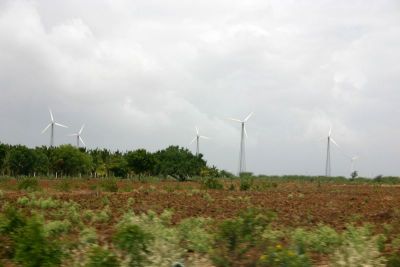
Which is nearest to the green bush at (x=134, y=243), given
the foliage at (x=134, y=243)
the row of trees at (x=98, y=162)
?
the foliage at (x=134, y=243)

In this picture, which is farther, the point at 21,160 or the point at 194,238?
the point at 21,160

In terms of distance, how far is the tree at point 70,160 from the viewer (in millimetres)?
65000

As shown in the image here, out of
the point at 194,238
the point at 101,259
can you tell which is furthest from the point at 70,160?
the point at 101,259

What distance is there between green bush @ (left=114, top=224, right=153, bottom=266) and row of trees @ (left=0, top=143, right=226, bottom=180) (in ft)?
182

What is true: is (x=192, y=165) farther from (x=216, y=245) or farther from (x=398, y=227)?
(x=216, y=245)

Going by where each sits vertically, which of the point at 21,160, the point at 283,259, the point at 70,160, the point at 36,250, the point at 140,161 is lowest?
the point at 36,250

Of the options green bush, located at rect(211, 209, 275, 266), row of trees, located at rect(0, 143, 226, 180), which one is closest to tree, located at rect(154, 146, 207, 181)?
row of trees, located at rect(0, 143, 226, 180)

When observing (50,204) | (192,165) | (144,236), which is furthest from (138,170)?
(144,236)

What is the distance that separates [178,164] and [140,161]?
4.86 meters

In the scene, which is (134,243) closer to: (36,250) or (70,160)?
(36,250)

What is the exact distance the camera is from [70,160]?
6506cm

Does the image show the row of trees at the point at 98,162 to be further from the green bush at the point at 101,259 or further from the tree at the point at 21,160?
the green bush at the point at 101,259

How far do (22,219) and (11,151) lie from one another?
53.7 meters

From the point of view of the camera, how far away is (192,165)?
2827 inches
